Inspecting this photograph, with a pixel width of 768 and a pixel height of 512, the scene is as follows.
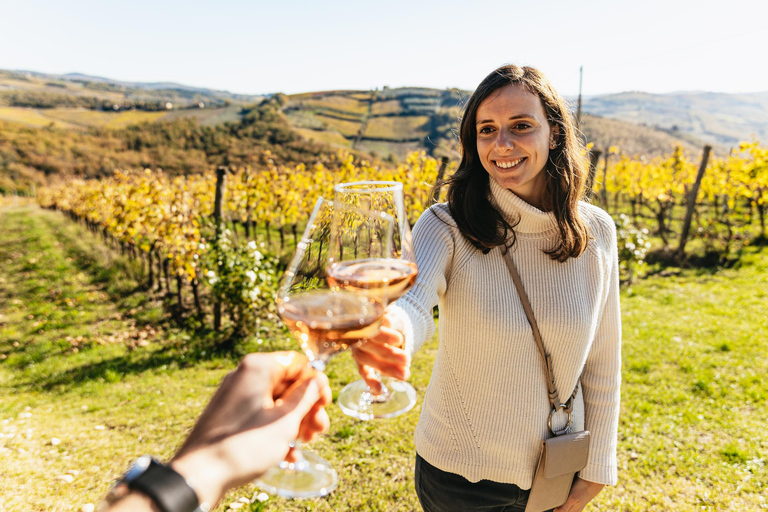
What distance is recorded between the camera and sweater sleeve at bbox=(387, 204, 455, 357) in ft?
3.43

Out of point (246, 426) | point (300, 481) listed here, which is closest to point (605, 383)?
point (300, 481)

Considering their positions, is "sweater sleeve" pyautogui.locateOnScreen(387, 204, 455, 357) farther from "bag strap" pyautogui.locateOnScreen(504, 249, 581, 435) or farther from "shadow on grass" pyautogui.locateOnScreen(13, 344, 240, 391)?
"shadow on grass" pyautogui.locateOnScreen(13, 344, 240, 391)

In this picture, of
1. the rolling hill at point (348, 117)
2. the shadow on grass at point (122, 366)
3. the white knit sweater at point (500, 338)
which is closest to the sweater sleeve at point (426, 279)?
the white knit sweater at point (500, 338)

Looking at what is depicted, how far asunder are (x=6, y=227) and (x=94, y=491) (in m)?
26.4

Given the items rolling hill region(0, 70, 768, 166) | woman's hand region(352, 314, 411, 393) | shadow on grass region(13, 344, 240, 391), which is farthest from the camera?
rolling hill region(0, 70, 768, 166)

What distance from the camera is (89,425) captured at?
4.38 meters

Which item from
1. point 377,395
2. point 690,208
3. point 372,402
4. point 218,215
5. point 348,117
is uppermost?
point 348,117

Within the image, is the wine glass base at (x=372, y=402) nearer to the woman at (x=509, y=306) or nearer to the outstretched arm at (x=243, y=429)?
the woman at (x=509, y=306)

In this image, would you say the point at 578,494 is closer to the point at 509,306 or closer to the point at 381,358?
the point at 509,306

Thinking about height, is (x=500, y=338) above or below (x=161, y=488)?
below

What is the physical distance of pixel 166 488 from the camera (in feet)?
1.65

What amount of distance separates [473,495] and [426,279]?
2.50 ft

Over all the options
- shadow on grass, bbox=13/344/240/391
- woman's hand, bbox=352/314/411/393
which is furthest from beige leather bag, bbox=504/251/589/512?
shadow on grass, bbox=13/344/240/391

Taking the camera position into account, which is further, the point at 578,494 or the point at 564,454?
the point at 578,494
